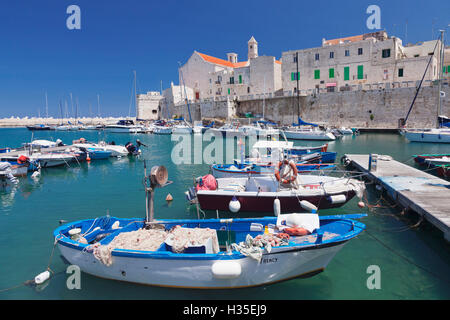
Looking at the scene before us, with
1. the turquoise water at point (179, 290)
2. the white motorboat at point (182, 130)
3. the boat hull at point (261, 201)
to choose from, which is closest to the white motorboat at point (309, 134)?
the white motorboat at point (182, 130)

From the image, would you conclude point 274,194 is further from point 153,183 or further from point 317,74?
point 317,74

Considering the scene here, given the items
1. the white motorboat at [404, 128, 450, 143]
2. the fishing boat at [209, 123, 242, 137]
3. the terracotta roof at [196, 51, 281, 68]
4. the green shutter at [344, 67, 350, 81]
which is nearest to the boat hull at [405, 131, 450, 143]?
the white motorboat at [404, 128, 450, 143]

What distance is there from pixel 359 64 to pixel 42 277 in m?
44.2

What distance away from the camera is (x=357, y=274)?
20.4 feet

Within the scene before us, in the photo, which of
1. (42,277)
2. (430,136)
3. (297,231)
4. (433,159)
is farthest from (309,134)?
(42,277)

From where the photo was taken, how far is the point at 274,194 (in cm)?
911

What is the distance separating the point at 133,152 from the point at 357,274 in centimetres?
2271

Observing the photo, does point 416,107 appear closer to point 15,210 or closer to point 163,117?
point 15,210

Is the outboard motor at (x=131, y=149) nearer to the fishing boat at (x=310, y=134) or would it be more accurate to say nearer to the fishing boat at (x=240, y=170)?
the fishing boat at (x=240, y=170)

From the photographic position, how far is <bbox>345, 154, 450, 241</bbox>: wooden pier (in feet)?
24.5

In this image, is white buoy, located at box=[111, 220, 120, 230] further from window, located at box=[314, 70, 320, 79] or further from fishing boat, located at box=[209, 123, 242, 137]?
window, located at box=[314, 70, 320, 79]

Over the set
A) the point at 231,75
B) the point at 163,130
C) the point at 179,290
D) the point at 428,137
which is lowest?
the point at 179,290

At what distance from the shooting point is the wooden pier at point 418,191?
7.47m

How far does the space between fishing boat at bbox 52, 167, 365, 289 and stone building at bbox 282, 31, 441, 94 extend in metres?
38.4
